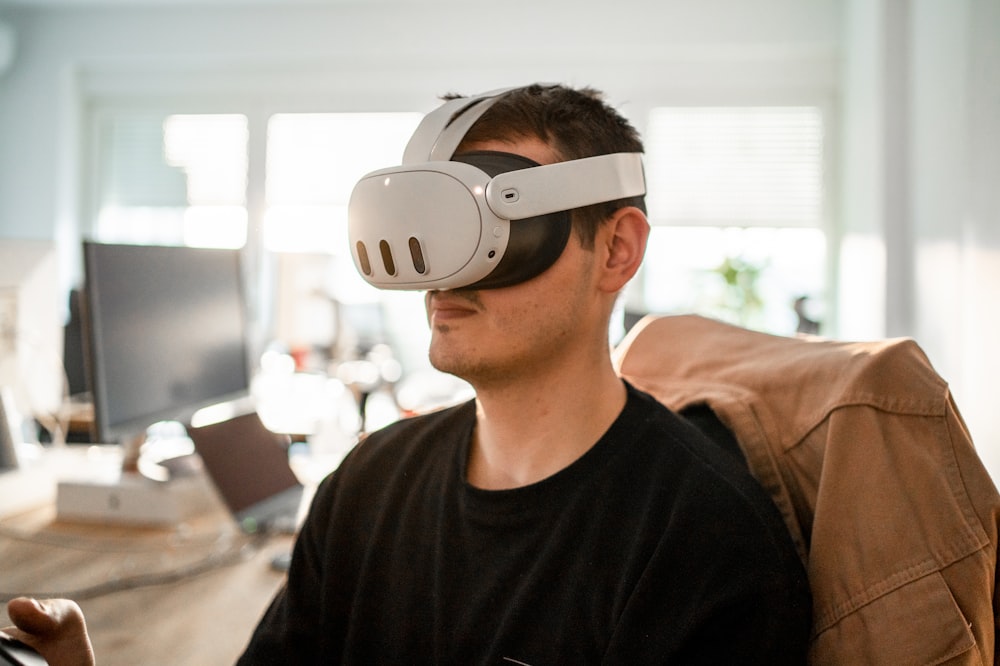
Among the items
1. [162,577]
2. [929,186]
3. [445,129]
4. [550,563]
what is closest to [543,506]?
[550,563]

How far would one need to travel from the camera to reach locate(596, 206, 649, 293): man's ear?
957 millimetres

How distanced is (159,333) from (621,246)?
3.49 feet

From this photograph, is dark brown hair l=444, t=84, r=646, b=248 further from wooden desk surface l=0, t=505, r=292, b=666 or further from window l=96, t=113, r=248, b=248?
window l=96, t=113, r=248, b=248

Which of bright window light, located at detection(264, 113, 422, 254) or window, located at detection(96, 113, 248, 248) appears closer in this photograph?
bright window light, located at detection(264, 113, 422, 254)

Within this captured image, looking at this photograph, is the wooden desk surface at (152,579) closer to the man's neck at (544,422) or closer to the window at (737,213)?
the man's neck at (544,422)

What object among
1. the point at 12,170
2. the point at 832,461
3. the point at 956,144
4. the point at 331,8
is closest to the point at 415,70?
the point at 331,8

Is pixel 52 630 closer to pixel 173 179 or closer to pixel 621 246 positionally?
pixel 621 246

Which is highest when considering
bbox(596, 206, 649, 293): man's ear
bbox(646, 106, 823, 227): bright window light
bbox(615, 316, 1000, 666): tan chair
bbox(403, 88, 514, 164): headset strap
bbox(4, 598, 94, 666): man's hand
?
bbox(646, 106, 823, 227): bright window light

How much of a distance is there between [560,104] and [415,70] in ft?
13.5

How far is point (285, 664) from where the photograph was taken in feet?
3.03

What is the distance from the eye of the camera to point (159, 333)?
161cm

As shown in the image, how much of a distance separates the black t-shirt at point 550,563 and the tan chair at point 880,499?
4 centimetres

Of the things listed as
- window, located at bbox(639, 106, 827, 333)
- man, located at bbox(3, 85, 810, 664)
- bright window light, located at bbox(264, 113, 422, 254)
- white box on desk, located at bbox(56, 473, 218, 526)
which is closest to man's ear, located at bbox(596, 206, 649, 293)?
man, located at bbox(3, 85, 810, 664)

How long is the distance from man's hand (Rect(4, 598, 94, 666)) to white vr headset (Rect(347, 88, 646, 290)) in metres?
0.47
